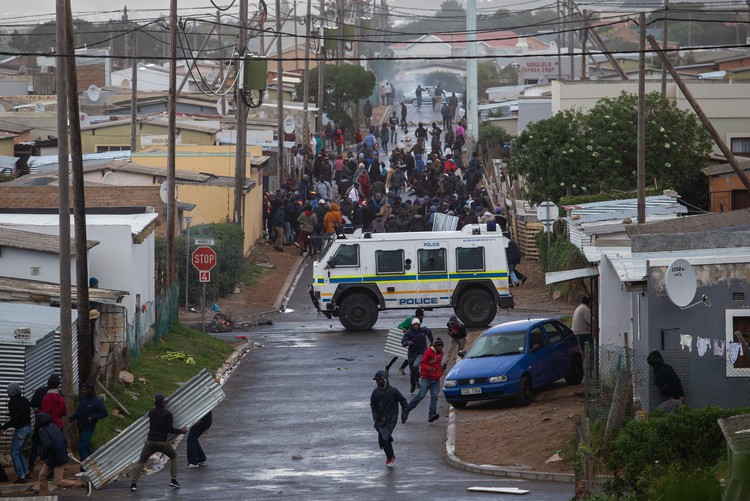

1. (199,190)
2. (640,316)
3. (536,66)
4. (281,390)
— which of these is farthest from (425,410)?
(536,66)

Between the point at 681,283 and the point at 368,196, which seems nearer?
the point at 681,283

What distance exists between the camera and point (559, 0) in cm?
8056

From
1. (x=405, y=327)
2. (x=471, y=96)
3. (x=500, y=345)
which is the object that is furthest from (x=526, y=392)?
(x=471, y=96)

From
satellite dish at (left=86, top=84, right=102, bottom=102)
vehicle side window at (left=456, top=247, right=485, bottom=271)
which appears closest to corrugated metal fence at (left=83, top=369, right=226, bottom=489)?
vehicle side window at (left=456, top=247, right=485, bottom=271)

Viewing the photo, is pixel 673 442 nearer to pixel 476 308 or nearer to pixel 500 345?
pixel 500 345

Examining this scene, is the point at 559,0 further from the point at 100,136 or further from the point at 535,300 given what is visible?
the point at 535,300

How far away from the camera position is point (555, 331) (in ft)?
75.7

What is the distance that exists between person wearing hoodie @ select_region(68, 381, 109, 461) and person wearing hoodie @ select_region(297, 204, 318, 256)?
78.6 feet

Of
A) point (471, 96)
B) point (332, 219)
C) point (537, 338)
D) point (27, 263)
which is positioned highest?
point (471, 96)

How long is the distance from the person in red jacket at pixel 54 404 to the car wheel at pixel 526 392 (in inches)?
301

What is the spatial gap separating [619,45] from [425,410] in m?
153

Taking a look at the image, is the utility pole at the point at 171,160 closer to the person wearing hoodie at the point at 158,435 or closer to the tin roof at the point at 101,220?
the tin roof at the point at 101,220

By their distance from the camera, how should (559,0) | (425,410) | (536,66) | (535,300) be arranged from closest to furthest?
(425,410) → (535,300) → (559,0) → (536,66)

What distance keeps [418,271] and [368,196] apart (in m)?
19.4
